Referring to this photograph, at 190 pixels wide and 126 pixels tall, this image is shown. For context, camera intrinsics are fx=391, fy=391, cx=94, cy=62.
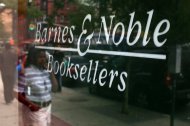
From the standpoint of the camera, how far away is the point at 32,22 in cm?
490

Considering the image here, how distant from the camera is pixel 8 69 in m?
6.43

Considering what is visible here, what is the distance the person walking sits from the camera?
4457 mm

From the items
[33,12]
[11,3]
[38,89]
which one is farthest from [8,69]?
[38,89]

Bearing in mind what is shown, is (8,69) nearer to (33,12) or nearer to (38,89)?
(33,12)

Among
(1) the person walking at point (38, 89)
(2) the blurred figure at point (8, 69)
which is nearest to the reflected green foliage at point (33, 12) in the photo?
(1) the person walking at point (38, 89)

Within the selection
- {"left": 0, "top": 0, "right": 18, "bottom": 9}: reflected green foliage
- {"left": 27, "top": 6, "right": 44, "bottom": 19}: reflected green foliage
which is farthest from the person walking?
{"left": 0, "top": 0, "right": 18, "bottom": 9}: reflected green foliage

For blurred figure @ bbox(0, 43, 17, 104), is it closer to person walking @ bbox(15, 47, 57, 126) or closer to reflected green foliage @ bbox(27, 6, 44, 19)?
reflected green foliage @ bbox(27, 6, 44, 19)

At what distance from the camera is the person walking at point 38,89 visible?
4457 mm

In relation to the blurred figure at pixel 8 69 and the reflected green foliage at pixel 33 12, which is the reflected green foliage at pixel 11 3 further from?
the blurred figure at pixel 8 69

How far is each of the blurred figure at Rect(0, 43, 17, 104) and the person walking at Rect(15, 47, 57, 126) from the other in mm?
1493

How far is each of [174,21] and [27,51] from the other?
2384 mm

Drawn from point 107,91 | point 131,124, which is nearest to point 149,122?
point 131,124

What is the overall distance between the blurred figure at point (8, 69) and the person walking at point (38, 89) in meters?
1.49

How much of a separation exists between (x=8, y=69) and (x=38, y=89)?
214cm
